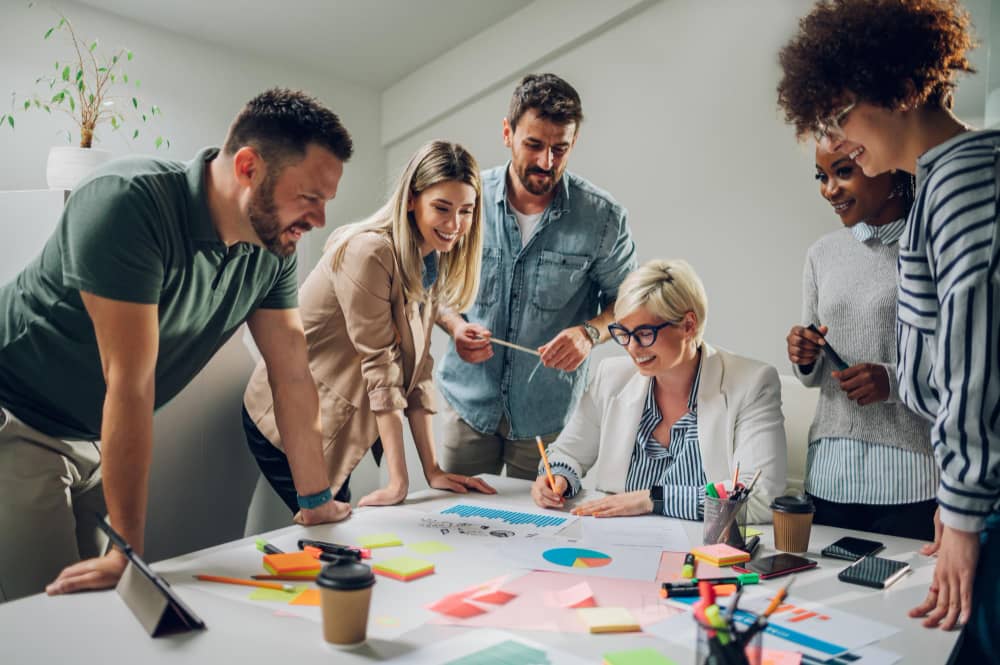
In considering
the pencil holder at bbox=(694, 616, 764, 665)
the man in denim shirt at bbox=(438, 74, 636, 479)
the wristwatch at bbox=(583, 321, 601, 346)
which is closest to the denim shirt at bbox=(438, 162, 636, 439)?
the man in denim shirt at bbox=(438, 74, 636, 479)

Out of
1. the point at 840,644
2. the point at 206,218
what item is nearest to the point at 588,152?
the point at 206,218

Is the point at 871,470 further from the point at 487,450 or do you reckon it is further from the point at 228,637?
the point at 228,637

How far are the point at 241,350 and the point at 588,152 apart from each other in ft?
6.36

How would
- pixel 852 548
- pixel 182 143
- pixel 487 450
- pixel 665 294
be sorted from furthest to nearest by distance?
1. pixel 182 143
2. pixel 487 450
3. pixel 665 294
4. pixel 852 548

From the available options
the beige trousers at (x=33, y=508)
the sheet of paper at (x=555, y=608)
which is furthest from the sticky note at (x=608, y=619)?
the beige trousers at (x=33, y=508)

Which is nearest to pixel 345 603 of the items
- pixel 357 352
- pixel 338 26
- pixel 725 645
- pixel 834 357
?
pixel 725 645

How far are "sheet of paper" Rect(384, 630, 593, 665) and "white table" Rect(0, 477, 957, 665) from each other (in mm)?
19

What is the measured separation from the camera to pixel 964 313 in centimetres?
108

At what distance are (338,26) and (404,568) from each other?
2893 mm

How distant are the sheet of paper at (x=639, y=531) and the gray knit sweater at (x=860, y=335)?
1.59ft

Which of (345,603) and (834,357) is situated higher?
(834,357)

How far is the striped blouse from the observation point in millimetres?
1909

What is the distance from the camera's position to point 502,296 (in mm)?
2480

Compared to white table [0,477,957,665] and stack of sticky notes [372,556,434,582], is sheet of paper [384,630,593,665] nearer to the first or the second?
white table [0,477,957,665]
